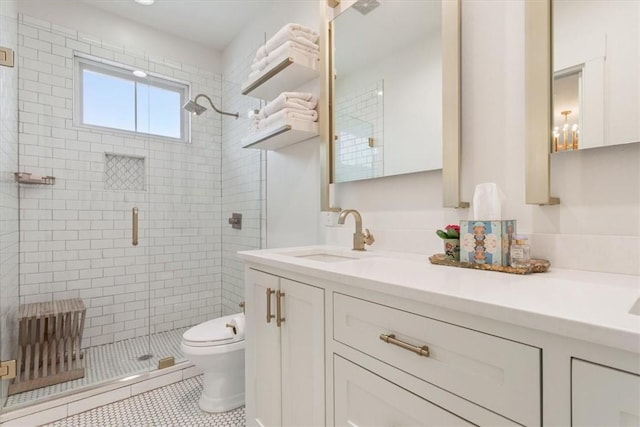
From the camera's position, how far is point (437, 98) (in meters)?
1.29

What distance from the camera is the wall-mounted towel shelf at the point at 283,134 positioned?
1841 millimetres

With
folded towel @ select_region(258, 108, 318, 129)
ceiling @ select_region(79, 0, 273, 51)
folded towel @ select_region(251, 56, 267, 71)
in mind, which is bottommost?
folded towel @ select_region(258, 108, 318, 129)

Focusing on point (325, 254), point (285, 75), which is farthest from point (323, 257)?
point (285, 75)

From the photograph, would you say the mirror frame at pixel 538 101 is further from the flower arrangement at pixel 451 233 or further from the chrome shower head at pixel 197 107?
the chrome shower head at pixel 197 107

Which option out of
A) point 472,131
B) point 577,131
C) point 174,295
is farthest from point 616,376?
point 174,295

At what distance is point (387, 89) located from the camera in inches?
60.0

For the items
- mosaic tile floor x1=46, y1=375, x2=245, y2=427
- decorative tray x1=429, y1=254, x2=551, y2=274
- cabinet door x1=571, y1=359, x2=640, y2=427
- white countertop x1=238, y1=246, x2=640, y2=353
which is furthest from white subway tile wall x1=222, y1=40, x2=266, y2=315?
cabinet door x1=571, y1=359, x2=640, y2=427

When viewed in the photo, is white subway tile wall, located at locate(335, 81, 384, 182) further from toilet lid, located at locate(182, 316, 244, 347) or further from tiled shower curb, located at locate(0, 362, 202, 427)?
tiled shower curb, located at locate(0, 362, 202, 427)

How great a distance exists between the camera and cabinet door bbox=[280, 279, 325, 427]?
1045 millimetres

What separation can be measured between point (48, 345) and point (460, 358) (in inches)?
106

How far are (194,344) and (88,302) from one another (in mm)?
1425

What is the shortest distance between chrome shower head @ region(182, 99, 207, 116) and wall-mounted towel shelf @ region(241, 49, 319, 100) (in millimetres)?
753

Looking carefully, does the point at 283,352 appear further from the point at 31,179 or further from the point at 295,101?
the point at 31,179

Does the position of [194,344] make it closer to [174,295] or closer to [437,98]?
[174,295]
